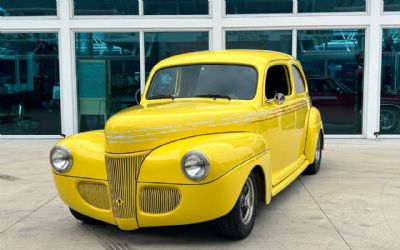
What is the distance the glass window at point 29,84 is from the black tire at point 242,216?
7814 mm

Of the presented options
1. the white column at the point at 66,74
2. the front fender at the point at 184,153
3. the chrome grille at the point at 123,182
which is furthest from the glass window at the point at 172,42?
the chrome grille at the point at 123,182

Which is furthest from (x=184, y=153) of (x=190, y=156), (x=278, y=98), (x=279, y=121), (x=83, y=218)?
(x=279, y=121)

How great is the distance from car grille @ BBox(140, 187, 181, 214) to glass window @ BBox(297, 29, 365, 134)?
A: 24.9ft

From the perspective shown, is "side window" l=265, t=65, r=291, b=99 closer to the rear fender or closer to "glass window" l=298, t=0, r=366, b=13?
the rear fender

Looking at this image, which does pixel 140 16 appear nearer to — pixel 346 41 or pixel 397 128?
pixel 346 41

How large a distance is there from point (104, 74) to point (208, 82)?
6.27 metres

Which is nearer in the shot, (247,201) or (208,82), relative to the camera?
(247,201)

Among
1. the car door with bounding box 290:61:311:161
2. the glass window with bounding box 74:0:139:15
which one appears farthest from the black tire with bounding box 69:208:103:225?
the glass window with bounding box 74:0:139:15

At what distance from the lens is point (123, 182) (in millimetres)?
4352

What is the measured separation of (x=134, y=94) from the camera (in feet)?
37.8

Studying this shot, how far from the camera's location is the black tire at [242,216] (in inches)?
A: 177

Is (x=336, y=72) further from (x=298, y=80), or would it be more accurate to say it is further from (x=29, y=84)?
(x=29, y=84)

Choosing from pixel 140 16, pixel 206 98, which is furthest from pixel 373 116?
pixel 206 98

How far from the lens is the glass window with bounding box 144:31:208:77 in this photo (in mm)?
11297
